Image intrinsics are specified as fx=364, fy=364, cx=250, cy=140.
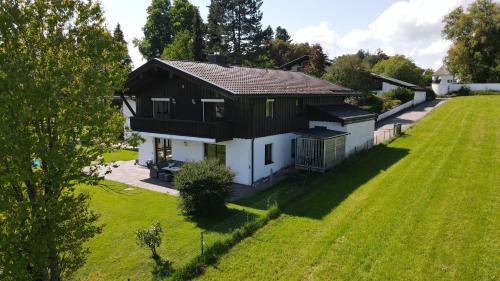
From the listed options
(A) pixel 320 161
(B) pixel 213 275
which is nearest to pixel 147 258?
(B) pixel 213 275

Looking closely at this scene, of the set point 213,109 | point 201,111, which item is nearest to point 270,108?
point 213,109

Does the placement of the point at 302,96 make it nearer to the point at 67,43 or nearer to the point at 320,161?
the point at 320,161

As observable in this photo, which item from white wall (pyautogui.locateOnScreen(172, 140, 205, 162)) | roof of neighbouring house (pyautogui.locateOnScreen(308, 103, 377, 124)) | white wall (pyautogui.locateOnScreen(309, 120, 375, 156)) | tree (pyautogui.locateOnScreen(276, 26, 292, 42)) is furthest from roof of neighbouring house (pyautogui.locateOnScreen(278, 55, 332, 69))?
tree (pyautogui.locateOnScreen(276, 26, 292, 42))

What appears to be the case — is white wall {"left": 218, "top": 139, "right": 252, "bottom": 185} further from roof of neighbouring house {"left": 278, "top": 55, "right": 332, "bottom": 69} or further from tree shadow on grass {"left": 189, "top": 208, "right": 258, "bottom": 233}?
roof of neighbouring house {"left": 278, "top": 55, "right": 332, "bottom": 69}

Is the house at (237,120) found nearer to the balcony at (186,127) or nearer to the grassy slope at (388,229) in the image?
the balcony at (186,127)

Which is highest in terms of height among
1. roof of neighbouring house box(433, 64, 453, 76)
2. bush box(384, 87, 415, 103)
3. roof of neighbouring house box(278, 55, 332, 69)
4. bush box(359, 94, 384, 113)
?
roof of neighbouring house box(433, 64, 453, 76)

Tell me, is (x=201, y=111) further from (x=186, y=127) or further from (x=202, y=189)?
(x=202, y=189)

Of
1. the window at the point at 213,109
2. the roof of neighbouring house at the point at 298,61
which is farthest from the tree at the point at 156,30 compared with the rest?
the window at the point at 213,109
